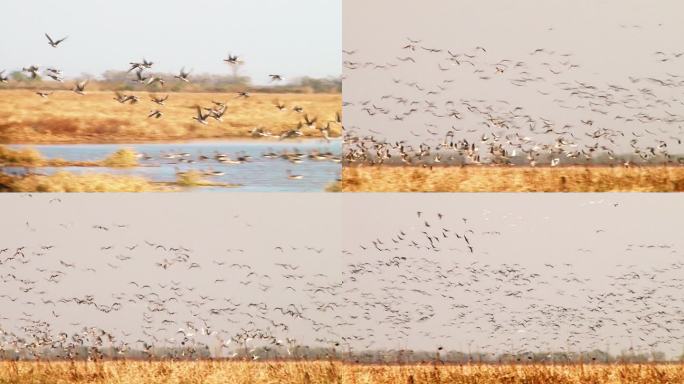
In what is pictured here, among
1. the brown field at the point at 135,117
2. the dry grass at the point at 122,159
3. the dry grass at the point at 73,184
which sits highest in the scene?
the brown field at the point at 135,117

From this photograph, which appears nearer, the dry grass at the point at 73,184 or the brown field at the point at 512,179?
the brown field at the point at 512,179

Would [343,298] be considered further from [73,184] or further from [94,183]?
[73,184]

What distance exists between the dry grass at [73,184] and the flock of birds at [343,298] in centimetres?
83

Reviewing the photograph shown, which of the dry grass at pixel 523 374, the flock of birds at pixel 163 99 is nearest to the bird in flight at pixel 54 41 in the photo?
the flock of birds at pixel 163 99

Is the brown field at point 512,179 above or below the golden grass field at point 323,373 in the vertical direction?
above

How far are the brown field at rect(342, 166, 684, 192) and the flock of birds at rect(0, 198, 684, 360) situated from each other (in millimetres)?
577

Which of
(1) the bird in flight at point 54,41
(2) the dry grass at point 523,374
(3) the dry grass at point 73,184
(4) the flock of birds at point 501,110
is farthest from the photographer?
(3) the dry grass at point 73,184

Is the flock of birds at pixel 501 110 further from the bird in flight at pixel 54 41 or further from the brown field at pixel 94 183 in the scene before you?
the bird in flight at pixel 54 41

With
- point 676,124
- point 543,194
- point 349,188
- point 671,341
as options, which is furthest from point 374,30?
point 671,341

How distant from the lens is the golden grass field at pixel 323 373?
9953 millimetres

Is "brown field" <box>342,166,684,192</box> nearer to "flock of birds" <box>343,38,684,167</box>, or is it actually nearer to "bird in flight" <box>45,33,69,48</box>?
"flock of birds" <box>343,38,684,167</box>

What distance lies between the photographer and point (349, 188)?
34.7ft

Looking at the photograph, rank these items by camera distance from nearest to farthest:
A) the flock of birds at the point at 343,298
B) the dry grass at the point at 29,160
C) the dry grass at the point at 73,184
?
the flock of birds at the point at 343,298, the dry grass at the point at 73,184, the dry grass at the point at 29,160

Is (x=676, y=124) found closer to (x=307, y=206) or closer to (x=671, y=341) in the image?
(x=671, y=341)
